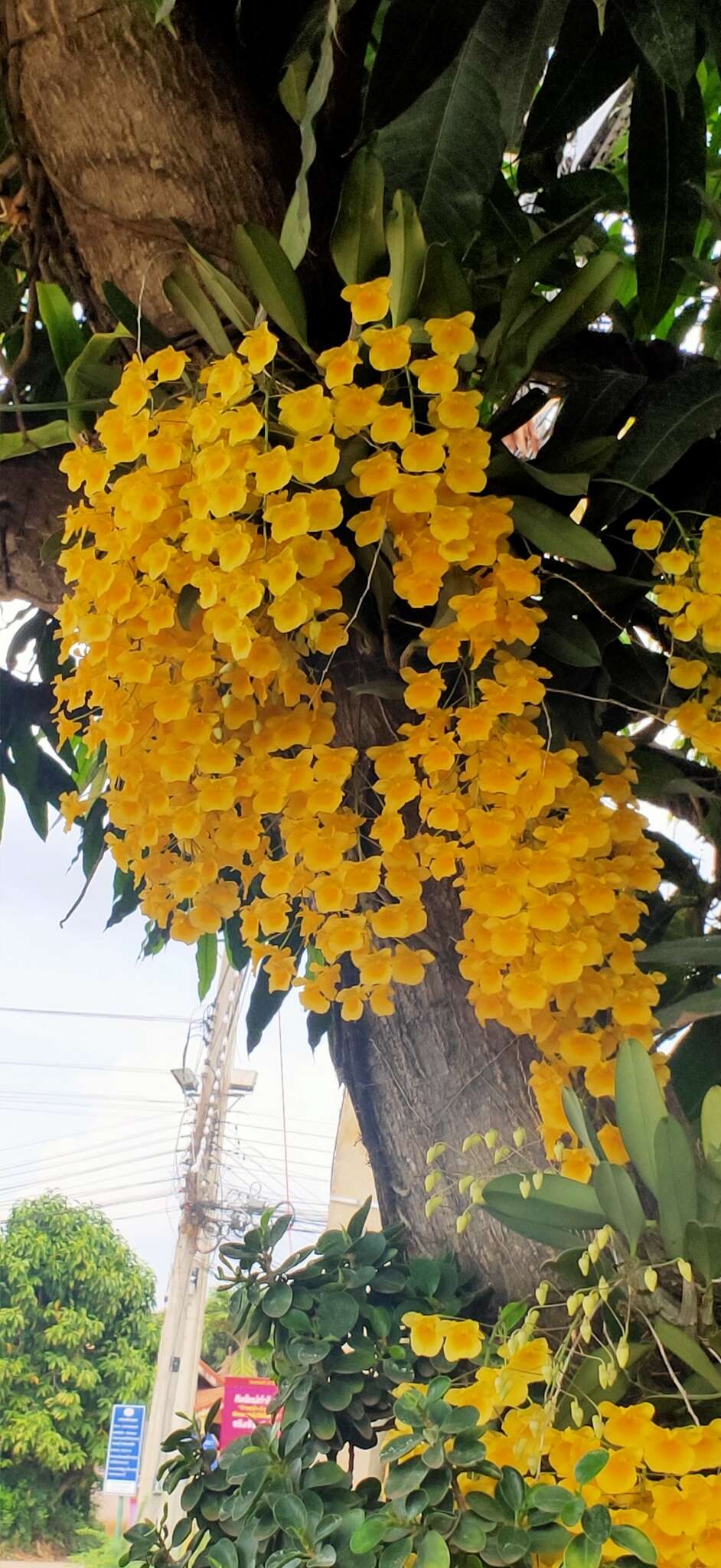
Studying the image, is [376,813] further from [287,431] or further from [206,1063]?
[206,1063]

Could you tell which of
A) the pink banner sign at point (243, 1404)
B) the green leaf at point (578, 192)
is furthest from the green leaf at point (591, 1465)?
the green leaf at point (578, 192)

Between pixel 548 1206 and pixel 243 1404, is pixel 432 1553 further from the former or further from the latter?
pixel 243 1404

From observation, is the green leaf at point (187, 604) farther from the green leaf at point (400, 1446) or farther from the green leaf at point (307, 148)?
the green leaf at point (400, 1446)

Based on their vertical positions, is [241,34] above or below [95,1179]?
above

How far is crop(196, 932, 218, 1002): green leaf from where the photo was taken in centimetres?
140

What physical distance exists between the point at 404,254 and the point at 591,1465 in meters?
0.70

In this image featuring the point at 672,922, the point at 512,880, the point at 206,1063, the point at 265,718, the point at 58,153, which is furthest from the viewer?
the point at 206,1063

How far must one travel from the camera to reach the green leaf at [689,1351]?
1.91 feet

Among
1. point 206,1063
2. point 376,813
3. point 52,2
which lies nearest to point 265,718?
point 376,813

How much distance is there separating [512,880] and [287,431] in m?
0.32

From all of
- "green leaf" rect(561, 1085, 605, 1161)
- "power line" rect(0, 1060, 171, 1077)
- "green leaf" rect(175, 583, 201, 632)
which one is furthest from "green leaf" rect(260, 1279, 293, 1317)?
"power line" rect(0, 1060, 171, 1077)

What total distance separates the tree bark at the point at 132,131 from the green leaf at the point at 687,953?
2.05 ft

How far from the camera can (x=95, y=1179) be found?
2520 mm

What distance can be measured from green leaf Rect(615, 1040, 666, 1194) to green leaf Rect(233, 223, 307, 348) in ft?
1.73
